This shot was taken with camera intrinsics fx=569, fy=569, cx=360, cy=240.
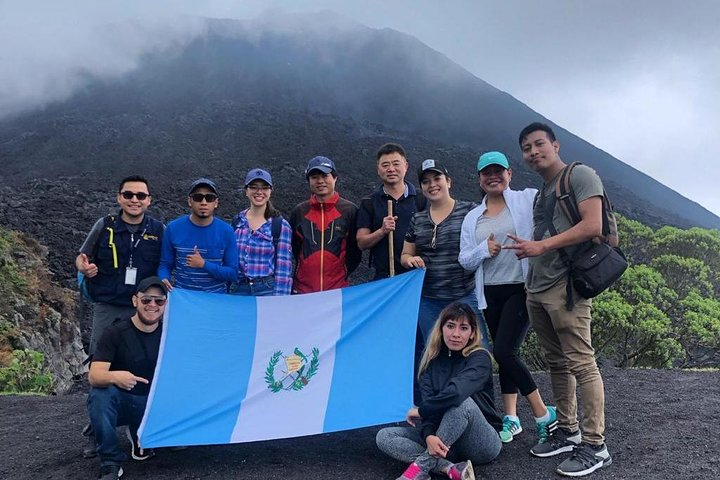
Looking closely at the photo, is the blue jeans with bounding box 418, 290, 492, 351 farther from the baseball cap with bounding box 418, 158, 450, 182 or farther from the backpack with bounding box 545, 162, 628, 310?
the baseball cap with bounding box 418, 158, 450, 182

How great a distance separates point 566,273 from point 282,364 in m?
1.86

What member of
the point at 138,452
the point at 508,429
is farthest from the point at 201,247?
the point at 508,429

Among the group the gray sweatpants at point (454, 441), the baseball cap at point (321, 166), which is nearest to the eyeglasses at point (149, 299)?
the baseball cap at point (321, 166)

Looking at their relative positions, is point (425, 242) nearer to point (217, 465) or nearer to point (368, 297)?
point (368, 297)

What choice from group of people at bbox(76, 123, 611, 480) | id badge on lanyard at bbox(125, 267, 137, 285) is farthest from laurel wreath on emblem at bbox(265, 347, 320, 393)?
id badge on lanyard at bbox(125, 267, 137, 285)

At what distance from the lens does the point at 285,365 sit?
373 centimetres

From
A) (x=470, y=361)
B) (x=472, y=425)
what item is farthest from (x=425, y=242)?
(x=472, y=425)

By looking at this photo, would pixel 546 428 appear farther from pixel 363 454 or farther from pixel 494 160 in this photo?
pixel 494 160

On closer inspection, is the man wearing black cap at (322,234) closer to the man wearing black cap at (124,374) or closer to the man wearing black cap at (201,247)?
the man wearing black cap at (201,247)

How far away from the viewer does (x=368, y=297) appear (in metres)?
3.99

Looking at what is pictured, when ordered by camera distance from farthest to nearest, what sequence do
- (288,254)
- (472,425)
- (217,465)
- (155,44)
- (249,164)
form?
(155,44)
(249,164)
(288,254)
(217,465)
(472,425)

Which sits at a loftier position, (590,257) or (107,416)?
(590,257)

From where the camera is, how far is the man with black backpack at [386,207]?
13.5 feet

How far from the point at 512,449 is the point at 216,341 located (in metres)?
2.01
